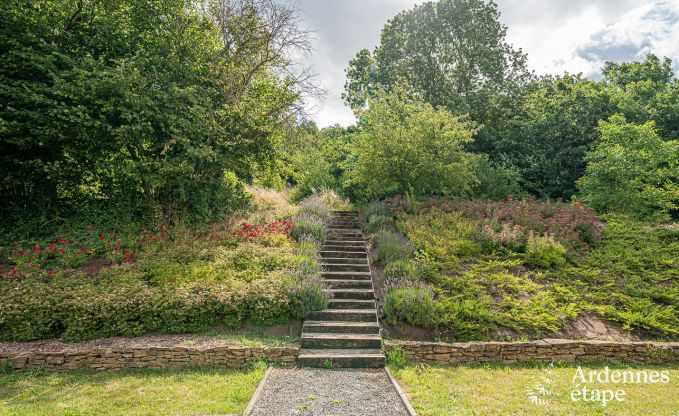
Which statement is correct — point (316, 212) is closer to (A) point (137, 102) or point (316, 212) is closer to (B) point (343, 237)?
(B) point (343, 237)

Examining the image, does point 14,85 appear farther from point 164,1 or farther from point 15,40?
point 164,1

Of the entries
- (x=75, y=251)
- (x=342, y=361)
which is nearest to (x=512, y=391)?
(x=342, y=361)

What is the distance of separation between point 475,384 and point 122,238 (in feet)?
28.8

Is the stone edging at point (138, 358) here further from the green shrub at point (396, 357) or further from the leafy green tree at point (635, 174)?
the leafy green tree at point (635, 174)

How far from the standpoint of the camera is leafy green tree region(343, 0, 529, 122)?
2070 cm

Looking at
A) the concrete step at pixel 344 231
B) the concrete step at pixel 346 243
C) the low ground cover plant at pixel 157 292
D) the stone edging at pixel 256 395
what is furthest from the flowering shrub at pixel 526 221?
the stone edging at pixel 256 395

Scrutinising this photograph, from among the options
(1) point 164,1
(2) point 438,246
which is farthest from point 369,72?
(2) point 438,246

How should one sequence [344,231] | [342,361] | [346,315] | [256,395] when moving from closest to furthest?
[256,395] → [342,361] → [346,315] → [344,231]

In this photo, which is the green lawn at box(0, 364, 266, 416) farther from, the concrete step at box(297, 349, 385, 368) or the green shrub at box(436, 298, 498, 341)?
A: the green shrub at box(436, 298, 498, 341)

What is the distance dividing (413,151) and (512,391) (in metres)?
8.54

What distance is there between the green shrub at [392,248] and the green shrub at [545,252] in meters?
3.04

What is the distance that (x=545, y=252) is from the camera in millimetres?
8961

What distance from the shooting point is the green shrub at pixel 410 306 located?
6652 mm

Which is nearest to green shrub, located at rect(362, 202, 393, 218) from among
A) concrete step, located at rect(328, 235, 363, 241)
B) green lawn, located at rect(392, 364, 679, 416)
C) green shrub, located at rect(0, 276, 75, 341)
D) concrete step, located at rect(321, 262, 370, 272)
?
concrete step, located at rect(328, 235, 363, 241)
